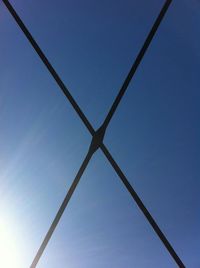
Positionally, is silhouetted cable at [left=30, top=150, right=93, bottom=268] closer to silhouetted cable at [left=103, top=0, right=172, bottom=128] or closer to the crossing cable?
the crossing cable

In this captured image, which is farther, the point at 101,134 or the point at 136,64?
the point at 101,134

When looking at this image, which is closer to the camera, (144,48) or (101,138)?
(144,48)

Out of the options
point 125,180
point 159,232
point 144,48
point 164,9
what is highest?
point 164,9

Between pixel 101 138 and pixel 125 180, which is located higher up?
pixel 101 138

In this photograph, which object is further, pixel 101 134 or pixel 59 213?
pixel 101 134

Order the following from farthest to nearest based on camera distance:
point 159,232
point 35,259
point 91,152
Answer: point 91,152 < point 35,259 < point 159,232

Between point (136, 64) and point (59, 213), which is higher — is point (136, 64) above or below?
above

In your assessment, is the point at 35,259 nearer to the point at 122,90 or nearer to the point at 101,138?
the point at 101,138

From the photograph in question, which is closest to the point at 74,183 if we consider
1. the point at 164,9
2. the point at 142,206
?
the point at 142,206

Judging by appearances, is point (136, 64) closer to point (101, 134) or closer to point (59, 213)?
point (101, 134)

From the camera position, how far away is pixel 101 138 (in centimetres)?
536

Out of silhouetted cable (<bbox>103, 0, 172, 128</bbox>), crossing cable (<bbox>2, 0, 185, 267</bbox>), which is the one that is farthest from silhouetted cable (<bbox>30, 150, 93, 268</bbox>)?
silhouetted cable (<bbox>103, 0, 172, 128</bbox>)

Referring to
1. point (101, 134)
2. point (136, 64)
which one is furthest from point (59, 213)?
point (136, 64)

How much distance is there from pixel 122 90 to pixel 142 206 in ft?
5.22
